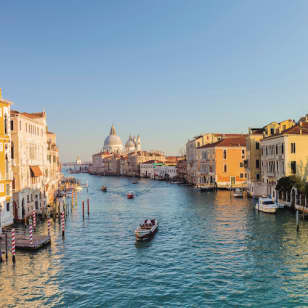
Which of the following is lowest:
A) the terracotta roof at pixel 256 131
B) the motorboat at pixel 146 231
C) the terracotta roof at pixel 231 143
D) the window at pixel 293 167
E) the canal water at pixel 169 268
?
the canal water at pixel 169 268

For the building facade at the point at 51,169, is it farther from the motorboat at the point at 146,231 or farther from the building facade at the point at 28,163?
the motorboat at the point at 146,231

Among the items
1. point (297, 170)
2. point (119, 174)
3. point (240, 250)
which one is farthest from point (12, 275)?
point (119, 174)

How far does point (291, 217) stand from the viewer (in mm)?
33406

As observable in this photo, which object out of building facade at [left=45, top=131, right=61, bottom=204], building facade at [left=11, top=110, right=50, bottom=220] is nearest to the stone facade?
building facade at [left=45, top=131, right=61, bottom=204]

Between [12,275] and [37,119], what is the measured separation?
2476cm

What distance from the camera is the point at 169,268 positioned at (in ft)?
65.6

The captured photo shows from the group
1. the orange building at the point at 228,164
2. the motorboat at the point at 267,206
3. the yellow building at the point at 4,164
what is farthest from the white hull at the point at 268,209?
the orange building at the point at 228,164

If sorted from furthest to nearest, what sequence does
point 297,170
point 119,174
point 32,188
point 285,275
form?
point 119,174 → point 297,170 → point 32,188 → point 285,275

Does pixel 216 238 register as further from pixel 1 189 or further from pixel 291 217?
pixel 1 189

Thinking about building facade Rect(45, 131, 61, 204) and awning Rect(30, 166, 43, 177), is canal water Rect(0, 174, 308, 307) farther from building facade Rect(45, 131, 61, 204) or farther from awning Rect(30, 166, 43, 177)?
building facade Rect(45, 131, 61, 204)

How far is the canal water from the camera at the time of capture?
1587 cm

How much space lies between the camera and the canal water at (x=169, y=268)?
15867mm

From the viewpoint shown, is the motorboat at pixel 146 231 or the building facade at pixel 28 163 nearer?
the motorboat at pixel 146 231

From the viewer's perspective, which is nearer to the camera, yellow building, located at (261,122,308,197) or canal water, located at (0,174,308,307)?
canal water, located at (0,174,308,307)
